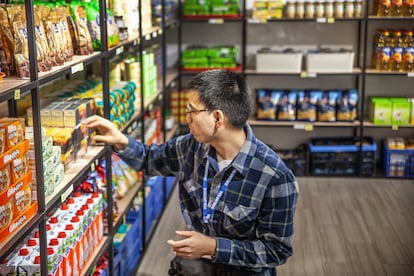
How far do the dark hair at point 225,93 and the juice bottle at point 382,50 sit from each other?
4488 mm

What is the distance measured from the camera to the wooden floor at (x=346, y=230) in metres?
4.76

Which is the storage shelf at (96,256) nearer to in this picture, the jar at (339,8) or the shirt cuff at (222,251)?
the shirt cuff at (222,251)

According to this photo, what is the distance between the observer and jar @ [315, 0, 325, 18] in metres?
6.67

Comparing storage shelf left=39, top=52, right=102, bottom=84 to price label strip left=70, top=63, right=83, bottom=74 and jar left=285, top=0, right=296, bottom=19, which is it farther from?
jar left=285, top=0, right=296, bottom=19

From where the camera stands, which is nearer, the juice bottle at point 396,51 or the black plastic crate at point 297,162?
the juice bottle at point 396,51

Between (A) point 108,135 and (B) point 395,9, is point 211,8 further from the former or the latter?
(A) point 108,135

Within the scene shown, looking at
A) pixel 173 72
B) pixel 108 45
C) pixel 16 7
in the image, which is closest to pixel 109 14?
pixel 108 45

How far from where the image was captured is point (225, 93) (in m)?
2.60

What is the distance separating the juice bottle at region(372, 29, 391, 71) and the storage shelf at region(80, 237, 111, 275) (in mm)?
4077

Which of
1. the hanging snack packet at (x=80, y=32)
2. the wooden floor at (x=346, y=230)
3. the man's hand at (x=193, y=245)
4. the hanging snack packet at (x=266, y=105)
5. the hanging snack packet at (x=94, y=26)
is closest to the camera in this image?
the man's hand at (x=193, y=245)

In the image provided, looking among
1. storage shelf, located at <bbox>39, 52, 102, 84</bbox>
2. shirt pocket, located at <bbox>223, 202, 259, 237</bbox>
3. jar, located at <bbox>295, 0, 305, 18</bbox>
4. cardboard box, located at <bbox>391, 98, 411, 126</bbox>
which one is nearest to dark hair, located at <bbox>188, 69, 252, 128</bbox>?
shirt pocket, located at <bbox>223, 202, 259, 237</bbox>

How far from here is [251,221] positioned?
8.67 feet

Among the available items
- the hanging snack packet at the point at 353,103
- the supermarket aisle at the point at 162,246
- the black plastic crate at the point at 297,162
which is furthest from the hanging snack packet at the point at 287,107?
the supermarket aisle at the point at 162,246

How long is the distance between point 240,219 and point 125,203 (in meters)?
1.96
